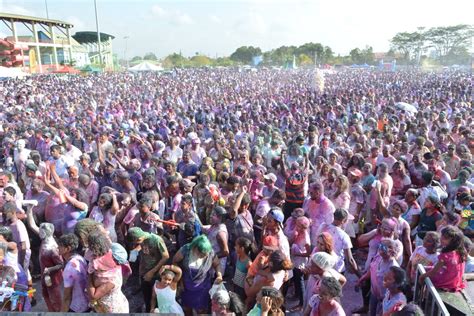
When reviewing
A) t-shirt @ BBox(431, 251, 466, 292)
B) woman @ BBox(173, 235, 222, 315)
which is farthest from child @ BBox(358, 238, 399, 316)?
woman @ BBox(173, 235, 222, 315)

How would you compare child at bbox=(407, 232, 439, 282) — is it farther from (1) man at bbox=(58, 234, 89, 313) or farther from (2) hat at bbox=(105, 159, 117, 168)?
(2) hat at bbox=(105, 159, 117, 168)

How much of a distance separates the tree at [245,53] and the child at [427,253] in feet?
272

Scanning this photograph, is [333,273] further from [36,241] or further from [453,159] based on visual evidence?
[453,159]

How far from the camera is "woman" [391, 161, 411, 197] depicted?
510cm

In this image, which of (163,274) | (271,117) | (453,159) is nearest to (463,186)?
(453,159)

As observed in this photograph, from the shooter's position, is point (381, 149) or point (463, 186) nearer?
point (463, 186)

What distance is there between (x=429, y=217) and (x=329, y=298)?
1.92 m

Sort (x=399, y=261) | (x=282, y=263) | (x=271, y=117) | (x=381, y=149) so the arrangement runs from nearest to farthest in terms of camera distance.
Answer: (x=282, y=263) < (x=399, y=261) < (x=381, y=149) < (x=271, y=117)

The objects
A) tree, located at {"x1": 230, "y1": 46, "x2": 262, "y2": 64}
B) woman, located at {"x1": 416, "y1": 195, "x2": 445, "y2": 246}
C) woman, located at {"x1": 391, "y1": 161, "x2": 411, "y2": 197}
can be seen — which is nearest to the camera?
woman, located at {"x1": 416, "y1": 195, "x2": 445, "y2": 246}

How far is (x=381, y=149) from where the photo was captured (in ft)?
20.8

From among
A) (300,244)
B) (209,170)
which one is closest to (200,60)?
(209,170)

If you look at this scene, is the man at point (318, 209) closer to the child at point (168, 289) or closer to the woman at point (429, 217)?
the woman at point (429, 217)

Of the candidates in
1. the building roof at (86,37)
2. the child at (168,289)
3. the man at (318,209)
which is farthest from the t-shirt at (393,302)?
the building roof at (86,37)

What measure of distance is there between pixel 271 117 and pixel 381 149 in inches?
216
